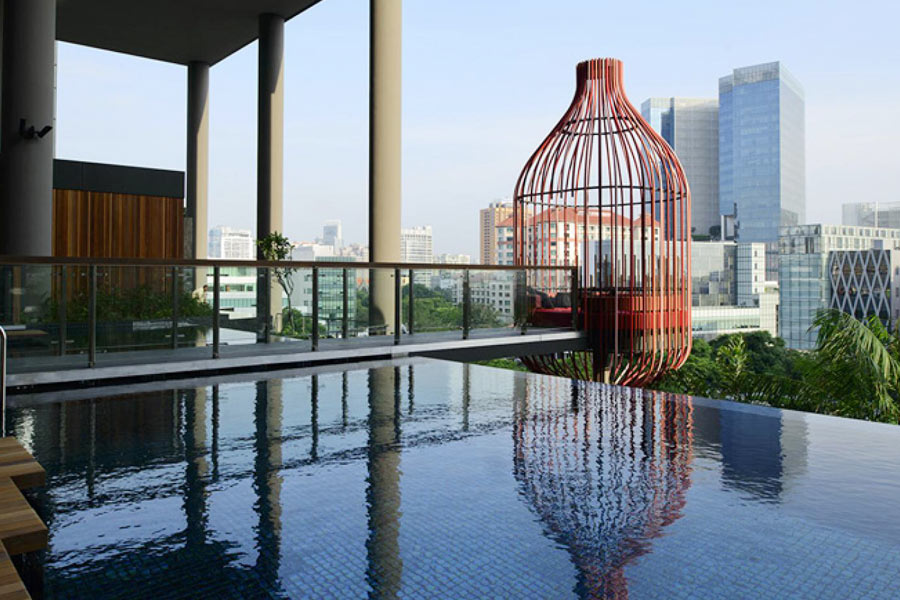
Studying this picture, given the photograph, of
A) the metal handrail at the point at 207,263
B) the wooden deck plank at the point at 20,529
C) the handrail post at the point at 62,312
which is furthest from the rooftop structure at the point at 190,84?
the wooden deck plank at the point at 20,529

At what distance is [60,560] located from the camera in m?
2.25

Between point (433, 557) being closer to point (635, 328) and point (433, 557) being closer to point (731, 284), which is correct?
point (635, 328)

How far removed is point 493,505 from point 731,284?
293 ft

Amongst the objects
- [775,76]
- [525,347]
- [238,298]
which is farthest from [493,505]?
[775,76]

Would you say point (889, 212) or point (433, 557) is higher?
point (889, 212)

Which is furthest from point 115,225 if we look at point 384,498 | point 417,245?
point 417,245

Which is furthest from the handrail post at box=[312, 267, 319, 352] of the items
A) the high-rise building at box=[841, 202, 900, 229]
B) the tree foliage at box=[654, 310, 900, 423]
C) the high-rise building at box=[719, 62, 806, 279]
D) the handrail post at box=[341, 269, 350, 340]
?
the high-rise building at box=[719, 62, 806, 279]

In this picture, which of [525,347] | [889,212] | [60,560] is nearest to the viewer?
[60,560]

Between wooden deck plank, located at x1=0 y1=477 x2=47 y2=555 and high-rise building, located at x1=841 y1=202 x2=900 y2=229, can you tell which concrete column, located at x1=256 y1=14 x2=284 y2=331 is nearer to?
wooden deck plank, located at x1=0 y1=477 x2=47 y2=555

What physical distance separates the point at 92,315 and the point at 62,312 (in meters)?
0.23

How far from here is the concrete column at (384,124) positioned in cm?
1079

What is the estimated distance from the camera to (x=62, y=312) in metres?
5.96

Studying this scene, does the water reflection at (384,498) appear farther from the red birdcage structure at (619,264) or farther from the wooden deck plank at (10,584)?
the red birdcage structure at (619,264)

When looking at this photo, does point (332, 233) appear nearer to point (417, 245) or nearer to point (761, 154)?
point (417, 245)
